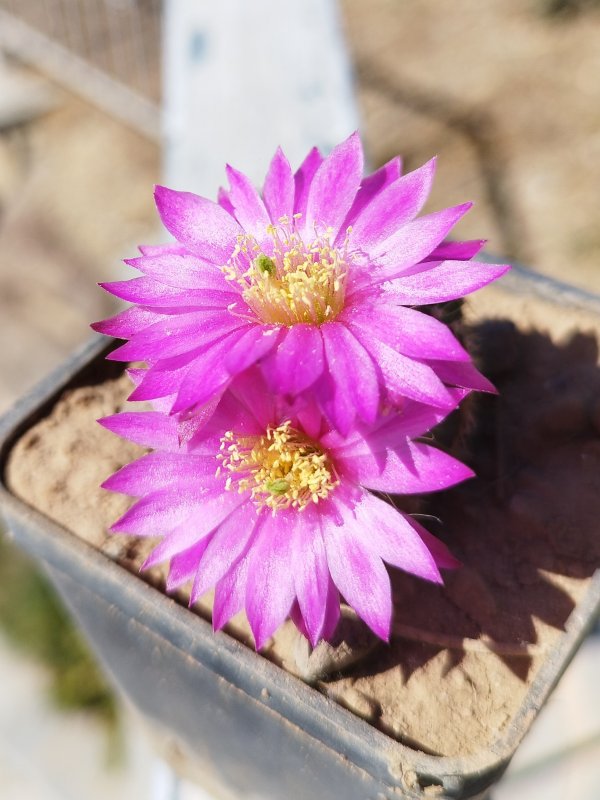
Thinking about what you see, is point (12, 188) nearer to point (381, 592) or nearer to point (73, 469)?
point (73, 469)

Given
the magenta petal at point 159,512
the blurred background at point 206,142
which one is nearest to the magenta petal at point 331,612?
the magenta petal at point 159,512

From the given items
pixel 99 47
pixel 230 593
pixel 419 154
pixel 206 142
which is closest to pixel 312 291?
pixel 230 593

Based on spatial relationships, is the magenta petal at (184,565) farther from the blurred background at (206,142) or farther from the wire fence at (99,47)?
the wire fence at (99,47)

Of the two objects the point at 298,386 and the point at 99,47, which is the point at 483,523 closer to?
the point at 298,386

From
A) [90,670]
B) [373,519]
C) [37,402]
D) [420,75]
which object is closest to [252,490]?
[373,519]

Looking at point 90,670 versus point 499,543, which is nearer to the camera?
point 499,543

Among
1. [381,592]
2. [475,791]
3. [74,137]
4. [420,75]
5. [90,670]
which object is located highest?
[420,75]
